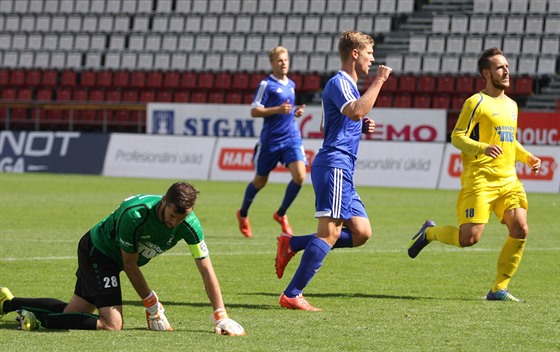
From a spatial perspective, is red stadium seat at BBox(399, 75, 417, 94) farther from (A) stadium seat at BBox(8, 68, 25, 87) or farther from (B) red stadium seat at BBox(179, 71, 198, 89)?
(A) stadium seat at BBox(8, 68, 25, 87)

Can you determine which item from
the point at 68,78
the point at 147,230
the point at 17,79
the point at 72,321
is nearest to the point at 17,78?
the point at 17,79

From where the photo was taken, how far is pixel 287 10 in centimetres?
3744

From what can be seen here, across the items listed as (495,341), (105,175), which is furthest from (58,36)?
(495,341)

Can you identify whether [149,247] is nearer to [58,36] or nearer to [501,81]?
[501,81]

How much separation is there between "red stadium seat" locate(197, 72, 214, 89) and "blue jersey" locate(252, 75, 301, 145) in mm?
20897

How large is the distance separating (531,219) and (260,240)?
5.24 metres

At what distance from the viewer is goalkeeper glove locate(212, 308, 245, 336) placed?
666 centimetres

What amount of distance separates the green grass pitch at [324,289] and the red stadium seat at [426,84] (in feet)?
48.4

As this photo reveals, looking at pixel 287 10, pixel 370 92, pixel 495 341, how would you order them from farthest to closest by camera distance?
pixel 287 10
pixel 370 92
pixel 495 341

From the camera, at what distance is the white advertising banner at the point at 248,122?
92.0 feet

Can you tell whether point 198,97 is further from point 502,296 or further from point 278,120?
point 502,296

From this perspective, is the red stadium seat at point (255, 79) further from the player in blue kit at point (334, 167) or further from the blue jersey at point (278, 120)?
the player in blue kit at point (334, 167)

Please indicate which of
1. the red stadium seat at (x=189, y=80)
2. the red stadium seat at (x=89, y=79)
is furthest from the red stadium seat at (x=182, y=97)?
the red stadium seat at (x=89, y=79)

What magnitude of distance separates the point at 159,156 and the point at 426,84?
29.6 ft
